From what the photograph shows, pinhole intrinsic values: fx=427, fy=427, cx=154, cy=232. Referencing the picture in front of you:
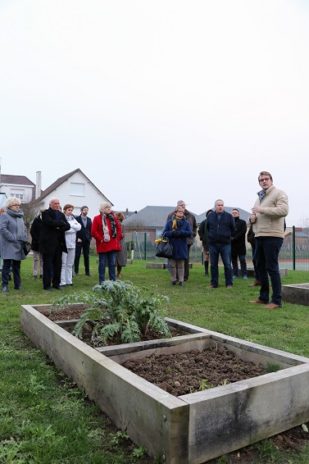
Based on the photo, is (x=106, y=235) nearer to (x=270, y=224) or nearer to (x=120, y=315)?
(x=270, y=224)

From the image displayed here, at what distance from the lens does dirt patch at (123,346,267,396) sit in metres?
3.00

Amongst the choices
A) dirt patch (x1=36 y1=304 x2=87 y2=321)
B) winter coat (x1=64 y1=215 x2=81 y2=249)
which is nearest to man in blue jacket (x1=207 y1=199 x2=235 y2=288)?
winter coat (x1=64 y1=215 x2=81 y2=249)

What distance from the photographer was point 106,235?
866cm

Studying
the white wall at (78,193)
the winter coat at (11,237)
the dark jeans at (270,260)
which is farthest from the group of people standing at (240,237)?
the white wall at (78,193)

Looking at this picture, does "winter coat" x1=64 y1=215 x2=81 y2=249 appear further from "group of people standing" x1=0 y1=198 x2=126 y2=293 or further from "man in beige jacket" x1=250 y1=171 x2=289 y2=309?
"man in beige jacket" x1=250 y1=171 x2=289 y2=309

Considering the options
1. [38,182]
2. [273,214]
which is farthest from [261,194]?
[38,182]

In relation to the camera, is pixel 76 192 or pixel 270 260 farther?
pixel 76 192

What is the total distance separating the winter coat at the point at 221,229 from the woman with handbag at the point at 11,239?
4027mm

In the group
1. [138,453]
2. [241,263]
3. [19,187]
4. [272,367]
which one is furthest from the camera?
[19,187]

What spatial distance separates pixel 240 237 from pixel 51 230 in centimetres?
514

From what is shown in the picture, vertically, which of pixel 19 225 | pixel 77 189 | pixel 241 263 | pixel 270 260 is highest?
pixel 77 189

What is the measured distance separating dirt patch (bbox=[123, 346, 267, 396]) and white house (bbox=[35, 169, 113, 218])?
41.0m

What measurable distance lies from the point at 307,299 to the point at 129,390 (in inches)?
214

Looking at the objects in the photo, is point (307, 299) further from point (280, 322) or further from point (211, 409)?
point (211, 409)
